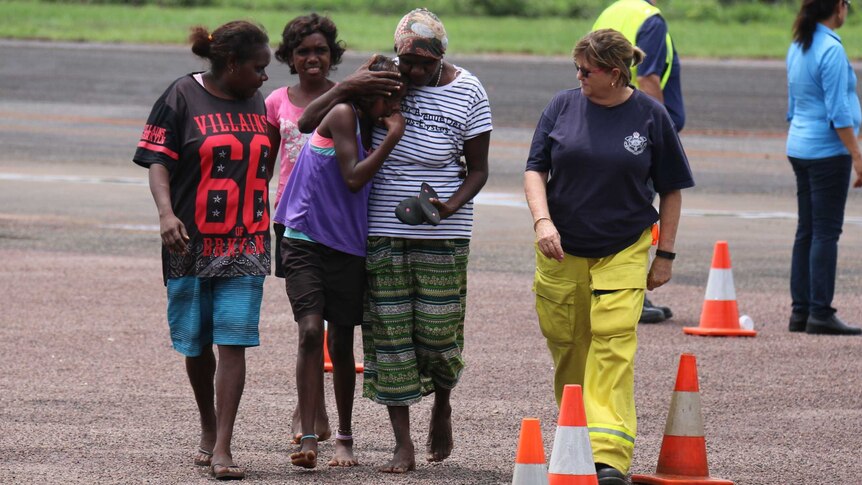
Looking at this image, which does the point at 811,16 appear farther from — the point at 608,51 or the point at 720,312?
the point at 608,51

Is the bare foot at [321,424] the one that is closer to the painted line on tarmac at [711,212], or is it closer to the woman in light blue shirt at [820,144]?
the woman in light blue shirt at [820,144]

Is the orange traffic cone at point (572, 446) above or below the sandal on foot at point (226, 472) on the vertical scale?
above

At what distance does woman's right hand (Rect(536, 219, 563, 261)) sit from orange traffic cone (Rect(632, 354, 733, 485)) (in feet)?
2.12

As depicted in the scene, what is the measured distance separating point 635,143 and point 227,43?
5.37 feet

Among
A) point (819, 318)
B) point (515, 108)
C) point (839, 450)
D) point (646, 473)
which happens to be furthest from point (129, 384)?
point (515, 108)

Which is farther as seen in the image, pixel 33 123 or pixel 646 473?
pixel 33 123

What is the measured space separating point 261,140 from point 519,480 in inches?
70.7

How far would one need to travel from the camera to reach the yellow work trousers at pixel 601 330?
594cm

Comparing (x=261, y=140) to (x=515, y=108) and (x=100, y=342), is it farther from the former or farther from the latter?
Result: (x=515, y=108)

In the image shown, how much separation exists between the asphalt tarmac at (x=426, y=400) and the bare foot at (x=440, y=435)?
0.06 meters

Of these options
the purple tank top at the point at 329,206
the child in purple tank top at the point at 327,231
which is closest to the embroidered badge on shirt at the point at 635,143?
the child in purple tank top at the point at 327,231

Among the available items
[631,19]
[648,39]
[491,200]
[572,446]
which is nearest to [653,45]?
[648,39]

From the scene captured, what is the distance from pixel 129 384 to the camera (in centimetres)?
789

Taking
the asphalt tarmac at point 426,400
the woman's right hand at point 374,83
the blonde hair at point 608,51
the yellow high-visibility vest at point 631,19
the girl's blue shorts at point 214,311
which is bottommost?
the asphalt tarmac at point 426,400
